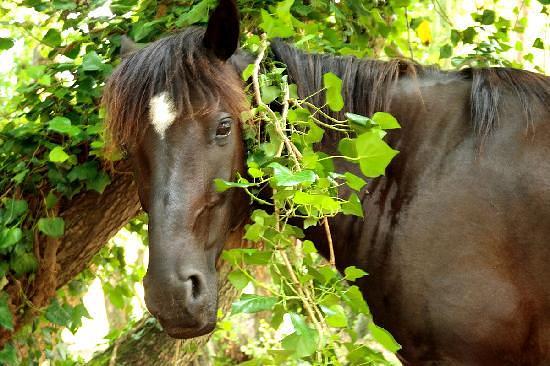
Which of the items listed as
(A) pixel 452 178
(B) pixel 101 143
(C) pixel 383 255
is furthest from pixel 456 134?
(B) pixel 101 143

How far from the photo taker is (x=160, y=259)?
101 inches

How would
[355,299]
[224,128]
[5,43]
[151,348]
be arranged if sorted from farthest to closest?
[151,348]
[5,43]
[224,128]
[355,299]

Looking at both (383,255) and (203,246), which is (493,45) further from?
(203,246)

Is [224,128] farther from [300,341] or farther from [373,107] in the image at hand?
[300,341]

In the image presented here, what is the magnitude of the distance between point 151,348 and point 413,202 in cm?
263

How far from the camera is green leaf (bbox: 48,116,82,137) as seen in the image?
3408 mm

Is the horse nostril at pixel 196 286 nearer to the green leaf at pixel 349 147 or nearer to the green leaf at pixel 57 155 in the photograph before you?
the green leaf at pixel 349 147

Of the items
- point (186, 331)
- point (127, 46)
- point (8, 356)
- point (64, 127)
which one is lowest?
point (8, 356)

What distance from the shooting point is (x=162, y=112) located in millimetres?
2715

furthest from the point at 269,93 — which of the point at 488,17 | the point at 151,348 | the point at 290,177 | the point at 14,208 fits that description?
the point at 151,348

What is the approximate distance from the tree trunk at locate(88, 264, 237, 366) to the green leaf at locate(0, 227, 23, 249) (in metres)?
1.54

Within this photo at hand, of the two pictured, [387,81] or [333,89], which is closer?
[333,89]

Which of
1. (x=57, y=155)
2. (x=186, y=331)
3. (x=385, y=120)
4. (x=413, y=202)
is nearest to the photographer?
(x=385, y=120)

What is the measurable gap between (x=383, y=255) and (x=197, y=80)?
1.01m
